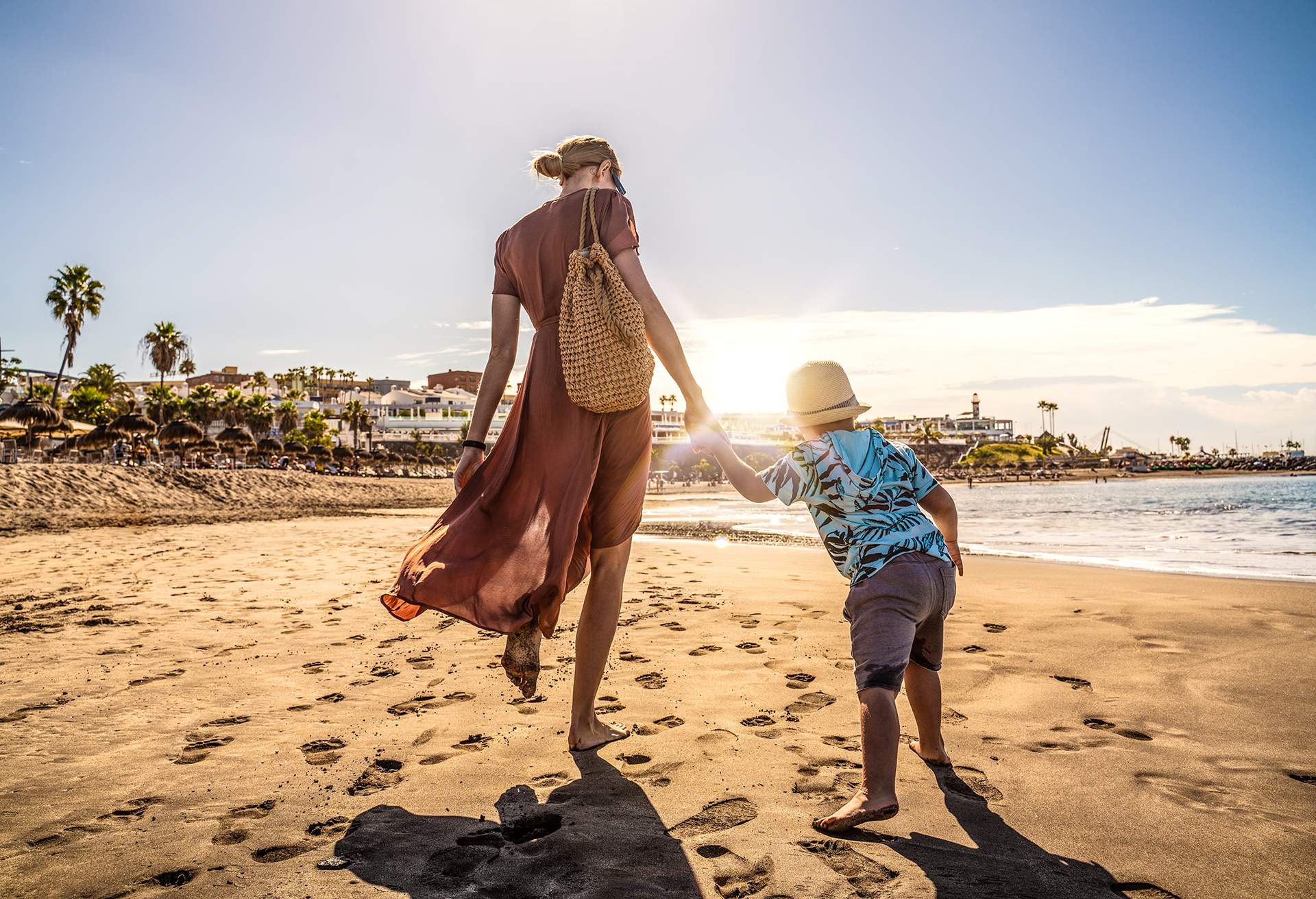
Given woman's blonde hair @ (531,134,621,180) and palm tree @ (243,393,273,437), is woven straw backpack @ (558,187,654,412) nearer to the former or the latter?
woman's blonde hair @ (531,134,621,180)

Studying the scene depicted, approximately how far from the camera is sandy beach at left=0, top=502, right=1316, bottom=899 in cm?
173

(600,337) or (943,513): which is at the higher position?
(600,337)

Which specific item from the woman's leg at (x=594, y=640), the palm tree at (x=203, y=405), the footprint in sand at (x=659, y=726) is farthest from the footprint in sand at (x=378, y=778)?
the palm tree at (x=203, y=405)

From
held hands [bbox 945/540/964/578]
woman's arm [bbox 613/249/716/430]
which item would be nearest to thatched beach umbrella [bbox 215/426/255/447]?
woman's arm [bbox 613/249/716/430]

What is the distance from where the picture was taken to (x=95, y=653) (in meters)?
3.68

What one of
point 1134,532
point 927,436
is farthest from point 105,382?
point 927,436

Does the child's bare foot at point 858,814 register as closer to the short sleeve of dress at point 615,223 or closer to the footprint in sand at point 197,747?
the short sleeve of dress at point 615,223

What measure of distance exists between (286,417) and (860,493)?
3365 inches

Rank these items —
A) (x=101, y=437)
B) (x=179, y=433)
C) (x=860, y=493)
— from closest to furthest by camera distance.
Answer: (x=860, y=493) < (x=101, y=437) < (x=179, y=433)

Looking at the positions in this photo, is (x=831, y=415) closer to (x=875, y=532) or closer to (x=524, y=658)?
(x=875, y=532)

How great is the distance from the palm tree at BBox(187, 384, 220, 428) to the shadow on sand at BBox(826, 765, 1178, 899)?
75642 mm

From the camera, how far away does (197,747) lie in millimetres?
2492

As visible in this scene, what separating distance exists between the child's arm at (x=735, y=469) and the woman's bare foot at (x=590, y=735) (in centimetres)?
100

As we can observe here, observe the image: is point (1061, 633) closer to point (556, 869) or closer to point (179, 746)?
point (556, 869)
